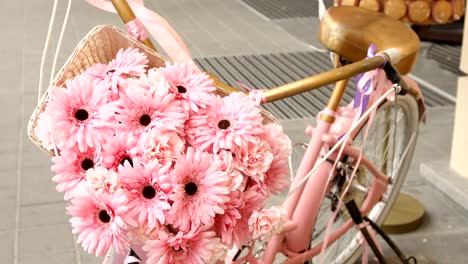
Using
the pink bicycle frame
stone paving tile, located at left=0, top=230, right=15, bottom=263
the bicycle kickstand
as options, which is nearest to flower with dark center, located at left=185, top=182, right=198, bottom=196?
the pink bicycle frame

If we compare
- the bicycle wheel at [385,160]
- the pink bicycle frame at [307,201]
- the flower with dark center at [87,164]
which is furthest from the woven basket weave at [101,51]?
the bicycle wheel at [385,160]

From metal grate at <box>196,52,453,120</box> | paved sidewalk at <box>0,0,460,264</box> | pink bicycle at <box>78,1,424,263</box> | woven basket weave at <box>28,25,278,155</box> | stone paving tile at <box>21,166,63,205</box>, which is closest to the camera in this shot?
woven basket weave at <box>28,25,278,155</box>

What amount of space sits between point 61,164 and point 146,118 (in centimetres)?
13

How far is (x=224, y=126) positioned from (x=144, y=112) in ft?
0.36

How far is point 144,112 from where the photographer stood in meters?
0.89

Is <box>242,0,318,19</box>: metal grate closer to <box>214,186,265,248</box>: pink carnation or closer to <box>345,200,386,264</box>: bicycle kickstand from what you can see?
<box>345,200,386,264</box>: bicycle kickstand

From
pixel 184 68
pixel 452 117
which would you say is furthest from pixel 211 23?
pixel 184 68

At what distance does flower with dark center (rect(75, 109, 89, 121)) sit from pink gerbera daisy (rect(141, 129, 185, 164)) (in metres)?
0.08

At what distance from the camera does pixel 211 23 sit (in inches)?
211

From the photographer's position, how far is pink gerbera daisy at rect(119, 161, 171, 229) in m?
0.86

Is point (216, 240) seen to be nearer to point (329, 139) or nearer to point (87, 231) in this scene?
point (87, 231)

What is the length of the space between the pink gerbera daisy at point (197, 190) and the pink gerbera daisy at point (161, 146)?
14 mm

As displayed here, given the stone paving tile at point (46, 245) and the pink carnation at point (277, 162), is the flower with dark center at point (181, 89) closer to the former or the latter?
the pink carnation at point (277, 162)

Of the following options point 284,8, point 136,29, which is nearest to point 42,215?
point 136,29
